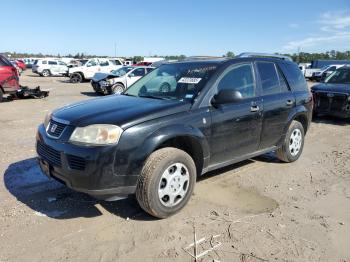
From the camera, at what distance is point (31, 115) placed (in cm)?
1149

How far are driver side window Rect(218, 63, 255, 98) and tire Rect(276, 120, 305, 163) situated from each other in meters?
1.33

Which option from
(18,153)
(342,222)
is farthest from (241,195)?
(18,153)

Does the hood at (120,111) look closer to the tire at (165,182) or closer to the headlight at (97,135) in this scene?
the headlight at (97,135)

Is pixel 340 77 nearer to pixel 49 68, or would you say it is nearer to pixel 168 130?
pixel 168 130

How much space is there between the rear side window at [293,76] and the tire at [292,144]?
0.60 m

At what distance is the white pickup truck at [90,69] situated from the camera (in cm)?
2847

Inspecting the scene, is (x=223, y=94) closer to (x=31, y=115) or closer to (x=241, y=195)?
(x=241, y=195)

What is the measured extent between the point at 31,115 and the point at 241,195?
858cm

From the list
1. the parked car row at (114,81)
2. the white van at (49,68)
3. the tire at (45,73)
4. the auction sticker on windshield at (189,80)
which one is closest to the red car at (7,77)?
the parked car row at (114,81)

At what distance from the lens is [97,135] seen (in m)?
3.73

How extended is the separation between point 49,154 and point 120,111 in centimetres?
90

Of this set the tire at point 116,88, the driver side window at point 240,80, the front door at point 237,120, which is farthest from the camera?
the tire at point 116,88

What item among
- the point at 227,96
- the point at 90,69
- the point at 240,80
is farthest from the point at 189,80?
the point at 90,69

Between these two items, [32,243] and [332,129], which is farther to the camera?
[332,129]
